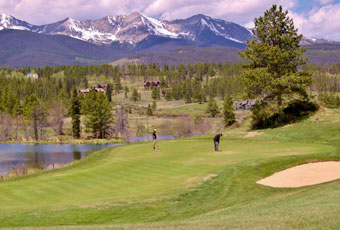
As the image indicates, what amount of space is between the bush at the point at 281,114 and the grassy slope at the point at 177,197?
62.5 ft

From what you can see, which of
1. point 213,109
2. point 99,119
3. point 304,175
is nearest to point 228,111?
point 99,119

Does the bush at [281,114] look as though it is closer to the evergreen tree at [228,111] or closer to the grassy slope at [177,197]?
the grassy slope at [177,197]

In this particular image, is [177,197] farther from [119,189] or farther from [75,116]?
[75,116]

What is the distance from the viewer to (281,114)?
56.5 meters

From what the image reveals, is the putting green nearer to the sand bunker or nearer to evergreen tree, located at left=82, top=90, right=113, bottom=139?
the sand bunker

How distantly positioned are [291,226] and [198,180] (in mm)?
12891

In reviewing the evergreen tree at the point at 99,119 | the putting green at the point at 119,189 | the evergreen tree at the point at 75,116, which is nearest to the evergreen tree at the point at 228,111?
the evergreen tree at the point at 99,119

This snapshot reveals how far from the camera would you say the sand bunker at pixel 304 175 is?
982 inches

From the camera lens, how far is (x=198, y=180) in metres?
25.4

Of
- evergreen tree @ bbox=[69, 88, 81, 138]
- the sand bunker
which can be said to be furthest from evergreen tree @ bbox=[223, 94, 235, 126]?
the sand bunker

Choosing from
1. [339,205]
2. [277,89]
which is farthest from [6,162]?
[339,205]

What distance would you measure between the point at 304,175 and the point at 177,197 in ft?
32.4

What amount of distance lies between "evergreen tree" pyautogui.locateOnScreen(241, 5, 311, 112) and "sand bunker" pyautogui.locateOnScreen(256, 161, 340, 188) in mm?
24829

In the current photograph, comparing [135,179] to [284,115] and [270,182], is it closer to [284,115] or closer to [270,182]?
[270,182]
